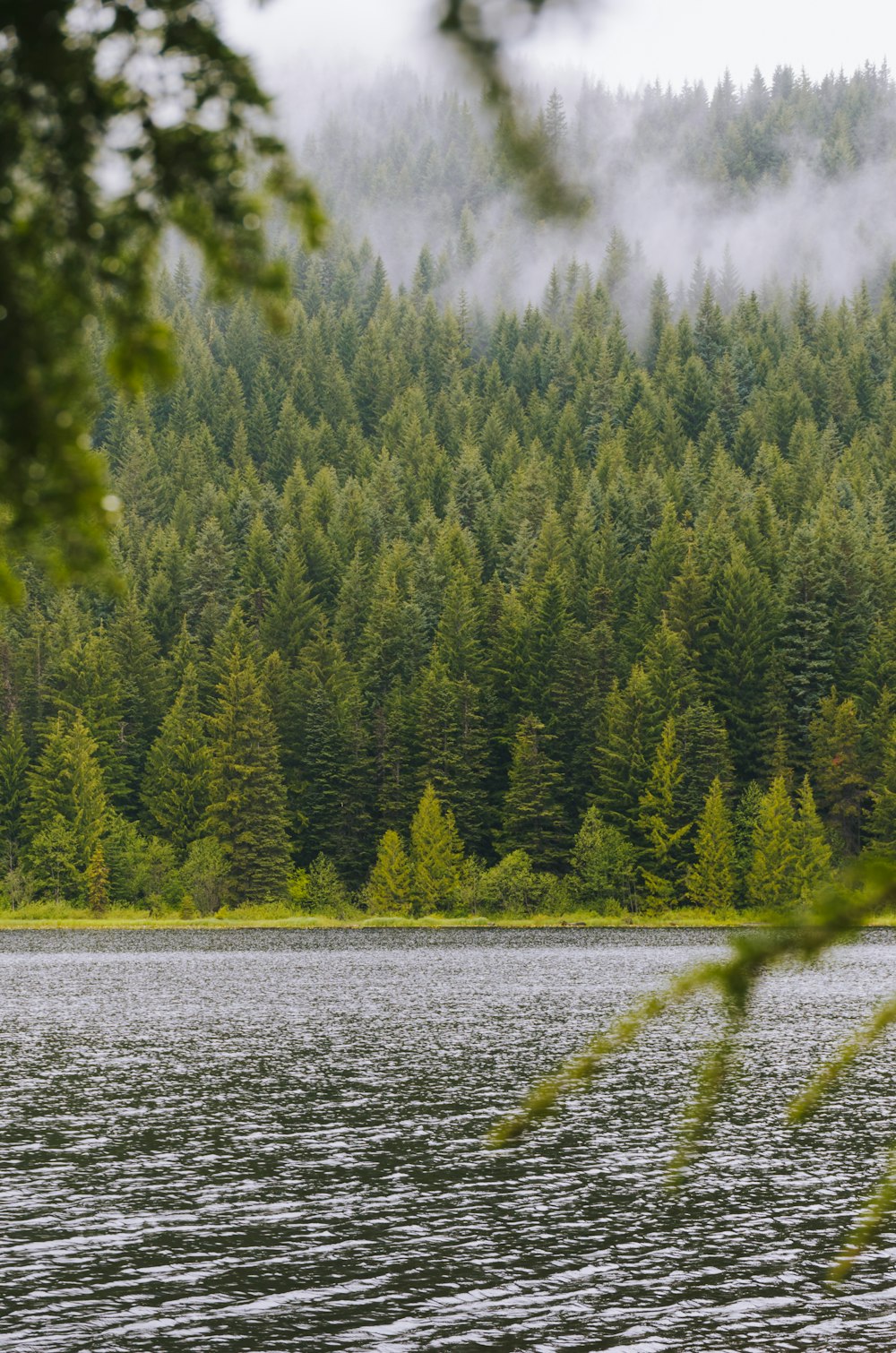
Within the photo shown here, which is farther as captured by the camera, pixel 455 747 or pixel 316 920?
pixel 455 747

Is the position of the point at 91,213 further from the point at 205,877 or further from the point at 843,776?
the point at 843,776

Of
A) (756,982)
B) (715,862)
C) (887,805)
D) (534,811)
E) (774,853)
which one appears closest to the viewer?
(756,982)

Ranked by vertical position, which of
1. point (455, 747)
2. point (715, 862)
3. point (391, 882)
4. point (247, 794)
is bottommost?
point (391, 882)

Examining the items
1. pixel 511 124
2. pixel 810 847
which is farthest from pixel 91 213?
pixel 810 847

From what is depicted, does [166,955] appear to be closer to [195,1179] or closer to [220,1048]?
[220,1048]

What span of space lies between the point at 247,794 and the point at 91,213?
107 m

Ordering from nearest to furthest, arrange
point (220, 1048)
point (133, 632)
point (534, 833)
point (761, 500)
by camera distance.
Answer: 1. point (220, 1048)
2. point (534, 833)
3. point (133, 632)
4. point (761, 500)

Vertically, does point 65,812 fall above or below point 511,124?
above

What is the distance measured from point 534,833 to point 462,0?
104382 mm

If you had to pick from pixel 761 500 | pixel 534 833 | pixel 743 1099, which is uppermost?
pixel 761 500

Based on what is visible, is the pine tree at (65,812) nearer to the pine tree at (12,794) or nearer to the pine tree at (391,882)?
the pine tree at (12,794)

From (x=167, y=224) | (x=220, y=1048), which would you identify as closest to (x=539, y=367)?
(x=220, y=1048)

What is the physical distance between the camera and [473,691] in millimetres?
112562

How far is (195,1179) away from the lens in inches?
1039
